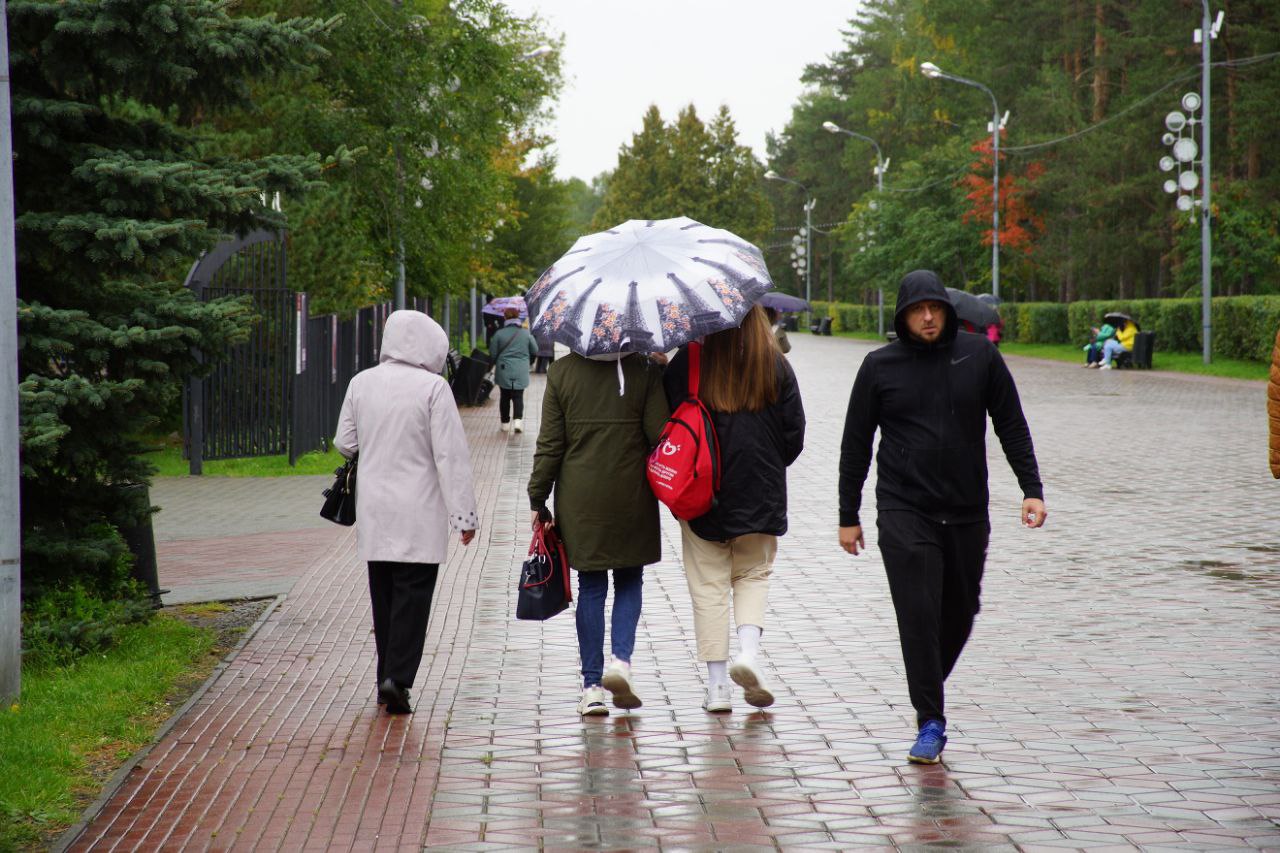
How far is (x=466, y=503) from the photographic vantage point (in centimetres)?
630

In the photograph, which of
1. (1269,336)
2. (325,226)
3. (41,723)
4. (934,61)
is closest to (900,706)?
(41,723)

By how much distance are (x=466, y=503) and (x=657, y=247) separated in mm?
1244

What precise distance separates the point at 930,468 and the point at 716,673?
1372 mm

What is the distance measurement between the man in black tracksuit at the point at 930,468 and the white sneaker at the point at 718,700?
999 millimetres

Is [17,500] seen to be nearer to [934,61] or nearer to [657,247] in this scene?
[657,247]

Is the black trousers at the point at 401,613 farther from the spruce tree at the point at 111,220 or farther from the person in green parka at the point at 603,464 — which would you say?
the spruce tree at the point at 111,220

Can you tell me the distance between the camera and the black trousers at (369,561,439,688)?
6238mm

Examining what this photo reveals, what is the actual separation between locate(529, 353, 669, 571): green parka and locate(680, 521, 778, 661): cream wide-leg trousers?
0.21 m

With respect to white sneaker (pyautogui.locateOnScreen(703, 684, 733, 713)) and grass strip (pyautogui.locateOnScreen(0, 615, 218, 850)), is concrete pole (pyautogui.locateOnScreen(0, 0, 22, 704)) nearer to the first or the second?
grass strip (pyautogui.locateOnScreen(0, 615, 218, 850))

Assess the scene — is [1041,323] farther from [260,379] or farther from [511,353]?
[260,379]

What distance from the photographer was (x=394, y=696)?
6.16m

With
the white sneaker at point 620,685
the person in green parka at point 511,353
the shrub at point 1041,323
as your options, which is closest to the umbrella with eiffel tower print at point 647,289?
the white sneaker at point 620,685

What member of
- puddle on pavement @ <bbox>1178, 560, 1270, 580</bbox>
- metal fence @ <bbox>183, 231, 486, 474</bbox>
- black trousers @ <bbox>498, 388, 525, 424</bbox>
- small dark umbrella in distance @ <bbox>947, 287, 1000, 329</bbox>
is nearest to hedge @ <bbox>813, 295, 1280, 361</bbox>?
black trousers @ <bbox>498, 388, 525, 424</bbox>

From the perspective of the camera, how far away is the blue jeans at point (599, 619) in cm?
623
